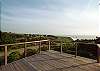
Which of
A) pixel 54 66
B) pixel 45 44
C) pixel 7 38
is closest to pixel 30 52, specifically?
pixel 45 44

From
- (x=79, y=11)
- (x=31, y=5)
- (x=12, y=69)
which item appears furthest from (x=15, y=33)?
(x=12, y=69)

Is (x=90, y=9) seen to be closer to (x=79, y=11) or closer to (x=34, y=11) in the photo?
(x=79, y=11)

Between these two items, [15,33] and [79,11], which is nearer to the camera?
[79,11]

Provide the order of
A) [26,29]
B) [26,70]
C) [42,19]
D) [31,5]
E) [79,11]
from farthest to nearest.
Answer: [26,29] < [42,19] < [31,5] < [79,11] < [26,70]

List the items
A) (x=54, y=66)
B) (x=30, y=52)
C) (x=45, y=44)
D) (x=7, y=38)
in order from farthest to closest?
(x=7, y=38)
(x=45, y=44)
(x=30, y=52)
(x=54, y=66)

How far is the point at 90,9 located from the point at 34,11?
4.70 meters

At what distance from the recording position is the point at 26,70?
17.4ft

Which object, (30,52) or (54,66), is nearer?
(54,66)

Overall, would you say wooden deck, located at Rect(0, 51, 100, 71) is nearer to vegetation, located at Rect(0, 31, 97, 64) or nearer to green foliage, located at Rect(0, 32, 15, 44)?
vegetation, located at Rect(0, 31, 97, 64)

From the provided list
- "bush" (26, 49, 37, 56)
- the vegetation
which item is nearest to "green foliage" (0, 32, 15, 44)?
the vegetation

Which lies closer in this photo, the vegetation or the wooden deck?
the wooden deck

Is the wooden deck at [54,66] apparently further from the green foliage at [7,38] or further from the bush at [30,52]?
the green foliage at [7,38]

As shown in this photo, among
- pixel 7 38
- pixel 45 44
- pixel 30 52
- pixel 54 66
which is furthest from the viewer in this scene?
pixel 7 38

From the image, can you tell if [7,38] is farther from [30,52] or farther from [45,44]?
[30,52]
